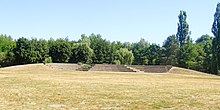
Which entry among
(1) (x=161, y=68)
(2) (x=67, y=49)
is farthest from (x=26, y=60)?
(1) (x=161, y=68)

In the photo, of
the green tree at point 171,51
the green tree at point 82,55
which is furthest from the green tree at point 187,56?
the green tree at point 82,55

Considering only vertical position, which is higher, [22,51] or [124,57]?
[22,51]

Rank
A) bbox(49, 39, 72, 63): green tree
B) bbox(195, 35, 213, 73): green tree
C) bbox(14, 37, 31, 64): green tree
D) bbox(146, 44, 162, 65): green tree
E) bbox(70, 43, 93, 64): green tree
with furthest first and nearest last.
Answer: bbox(146, 44, 162, 65): green tree < bbox(70, 43, 93, 64): green tree < bbox(49, 39, 72, 63): green tree < bbox(14, 37, 31, 64): green tree < bbox(195, 35, 213, 73): green tree

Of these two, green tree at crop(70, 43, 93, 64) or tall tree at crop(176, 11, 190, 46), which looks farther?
tall tree at crop(176, 11, 190, 46)

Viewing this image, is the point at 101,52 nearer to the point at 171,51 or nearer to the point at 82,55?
the point at 82,55

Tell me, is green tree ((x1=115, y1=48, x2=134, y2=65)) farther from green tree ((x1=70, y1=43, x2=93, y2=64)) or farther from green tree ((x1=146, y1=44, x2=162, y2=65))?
green tree ((x1=70, y1=43, x2=93, y2=64))

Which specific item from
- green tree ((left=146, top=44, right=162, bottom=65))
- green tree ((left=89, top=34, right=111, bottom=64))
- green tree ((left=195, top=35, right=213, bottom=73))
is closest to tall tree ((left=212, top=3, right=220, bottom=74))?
green tree ((left=195, top=35, right=213, bottom=73))

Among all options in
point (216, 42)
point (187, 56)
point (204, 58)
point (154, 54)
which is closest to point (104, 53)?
point (154, 54)

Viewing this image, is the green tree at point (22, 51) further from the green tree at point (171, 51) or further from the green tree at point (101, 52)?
the green tree at point (171, 51)

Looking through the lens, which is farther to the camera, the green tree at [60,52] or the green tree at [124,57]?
the green tree at [124,57]

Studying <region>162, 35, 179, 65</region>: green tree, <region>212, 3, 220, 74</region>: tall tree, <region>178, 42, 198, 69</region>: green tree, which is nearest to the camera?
<region>212, 3, 220, 74</region>: tall tree

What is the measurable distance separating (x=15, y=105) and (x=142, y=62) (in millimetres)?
92852

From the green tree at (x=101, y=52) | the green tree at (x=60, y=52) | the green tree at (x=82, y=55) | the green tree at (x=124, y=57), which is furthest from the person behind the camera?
the green tree at (x=124, y=57)

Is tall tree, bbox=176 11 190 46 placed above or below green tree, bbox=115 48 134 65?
above
